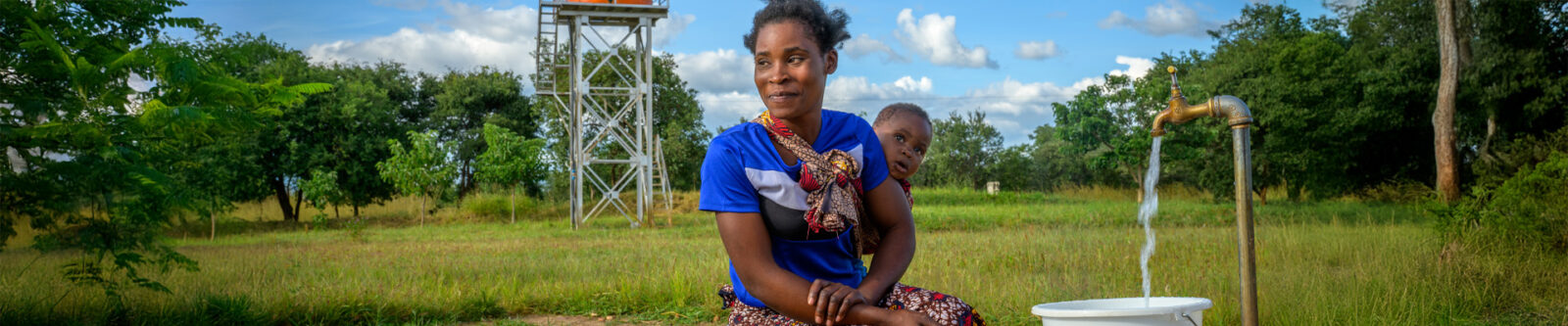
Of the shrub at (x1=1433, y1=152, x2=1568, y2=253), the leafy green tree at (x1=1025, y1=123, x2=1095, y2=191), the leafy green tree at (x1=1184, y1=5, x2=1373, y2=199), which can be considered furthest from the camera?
the leafy green tree at (x1=1025, y1=123, x2=1095, y2=191)

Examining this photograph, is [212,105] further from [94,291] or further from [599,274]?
[599,274]

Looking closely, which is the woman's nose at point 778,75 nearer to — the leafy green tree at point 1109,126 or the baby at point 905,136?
the baby at point 905,136

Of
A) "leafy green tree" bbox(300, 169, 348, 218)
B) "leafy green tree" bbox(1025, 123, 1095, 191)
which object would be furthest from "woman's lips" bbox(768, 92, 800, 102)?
"leafy green tree" bbox(1025, 123, 1095, 191)

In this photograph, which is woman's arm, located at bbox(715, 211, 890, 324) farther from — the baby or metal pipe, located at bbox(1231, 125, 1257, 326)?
metal pipe, located at bbox(1231, 125, 1257, 326)

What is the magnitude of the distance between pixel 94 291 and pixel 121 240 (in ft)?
1.44

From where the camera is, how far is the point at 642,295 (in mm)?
7363

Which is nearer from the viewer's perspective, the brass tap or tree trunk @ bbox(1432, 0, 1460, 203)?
the brass tap

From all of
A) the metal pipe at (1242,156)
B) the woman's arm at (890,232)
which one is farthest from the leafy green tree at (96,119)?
the metal pipe at (1242,156)

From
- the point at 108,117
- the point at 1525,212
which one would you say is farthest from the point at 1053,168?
the point at 108,117

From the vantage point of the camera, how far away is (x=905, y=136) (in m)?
2.83

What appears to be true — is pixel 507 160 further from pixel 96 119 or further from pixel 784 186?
pixel 784 186

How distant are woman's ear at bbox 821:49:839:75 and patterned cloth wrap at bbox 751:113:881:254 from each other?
0.55 ft

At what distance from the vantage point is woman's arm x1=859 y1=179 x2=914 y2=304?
87.8 inches

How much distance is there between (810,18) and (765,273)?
58cm
